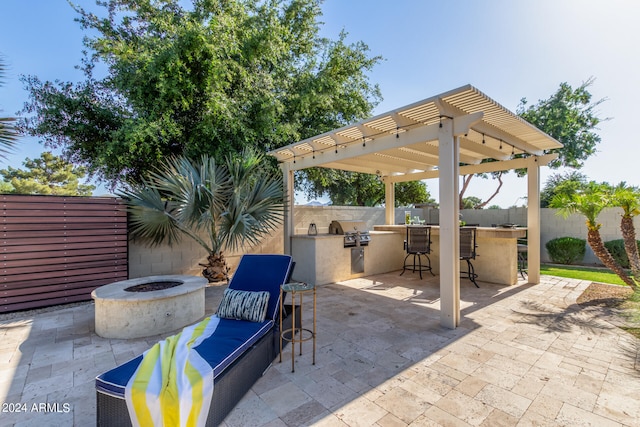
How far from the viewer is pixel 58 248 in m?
5.38

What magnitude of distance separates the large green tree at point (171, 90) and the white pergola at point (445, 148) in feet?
5.66

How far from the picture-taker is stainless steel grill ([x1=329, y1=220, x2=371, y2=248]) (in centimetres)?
740

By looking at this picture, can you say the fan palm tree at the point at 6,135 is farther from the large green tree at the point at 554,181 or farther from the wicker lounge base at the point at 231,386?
the large green tree at the point at 554,181

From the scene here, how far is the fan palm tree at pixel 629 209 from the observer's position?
17.5ft

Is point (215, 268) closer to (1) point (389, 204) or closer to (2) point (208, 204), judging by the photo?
(2) point (208, 204)

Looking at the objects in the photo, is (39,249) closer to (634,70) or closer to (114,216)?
→ (114,216)

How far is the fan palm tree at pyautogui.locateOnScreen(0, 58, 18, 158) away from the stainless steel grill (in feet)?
19.7

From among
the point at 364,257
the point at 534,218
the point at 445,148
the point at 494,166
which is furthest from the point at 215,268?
the point at 534,218

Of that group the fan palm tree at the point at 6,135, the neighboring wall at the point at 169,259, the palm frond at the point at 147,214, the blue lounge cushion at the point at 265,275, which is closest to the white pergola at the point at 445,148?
the neighboring wall at the point at 169,259

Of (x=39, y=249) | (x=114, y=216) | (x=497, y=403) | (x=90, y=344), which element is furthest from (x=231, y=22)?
(x=497, y=403)

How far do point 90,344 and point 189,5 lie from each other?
29.9 ft

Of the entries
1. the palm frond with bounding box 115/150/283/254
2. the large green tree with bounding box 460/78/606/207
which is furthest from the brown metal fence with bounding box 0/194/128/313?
the large green tree with bounding box 460/78/606/207

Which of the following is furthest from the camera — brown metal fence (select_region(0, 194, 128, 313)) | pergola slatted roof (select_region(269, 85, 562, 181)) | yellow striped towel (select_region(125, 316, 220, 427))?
brown metal fence (select_region(0, 194, 128, 313))

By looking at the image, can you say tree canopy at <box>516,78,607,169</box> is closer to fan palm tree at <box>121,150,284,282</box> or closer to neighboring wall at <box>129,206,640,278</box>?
neighboring wall at <box>129,206,640,278</box>
